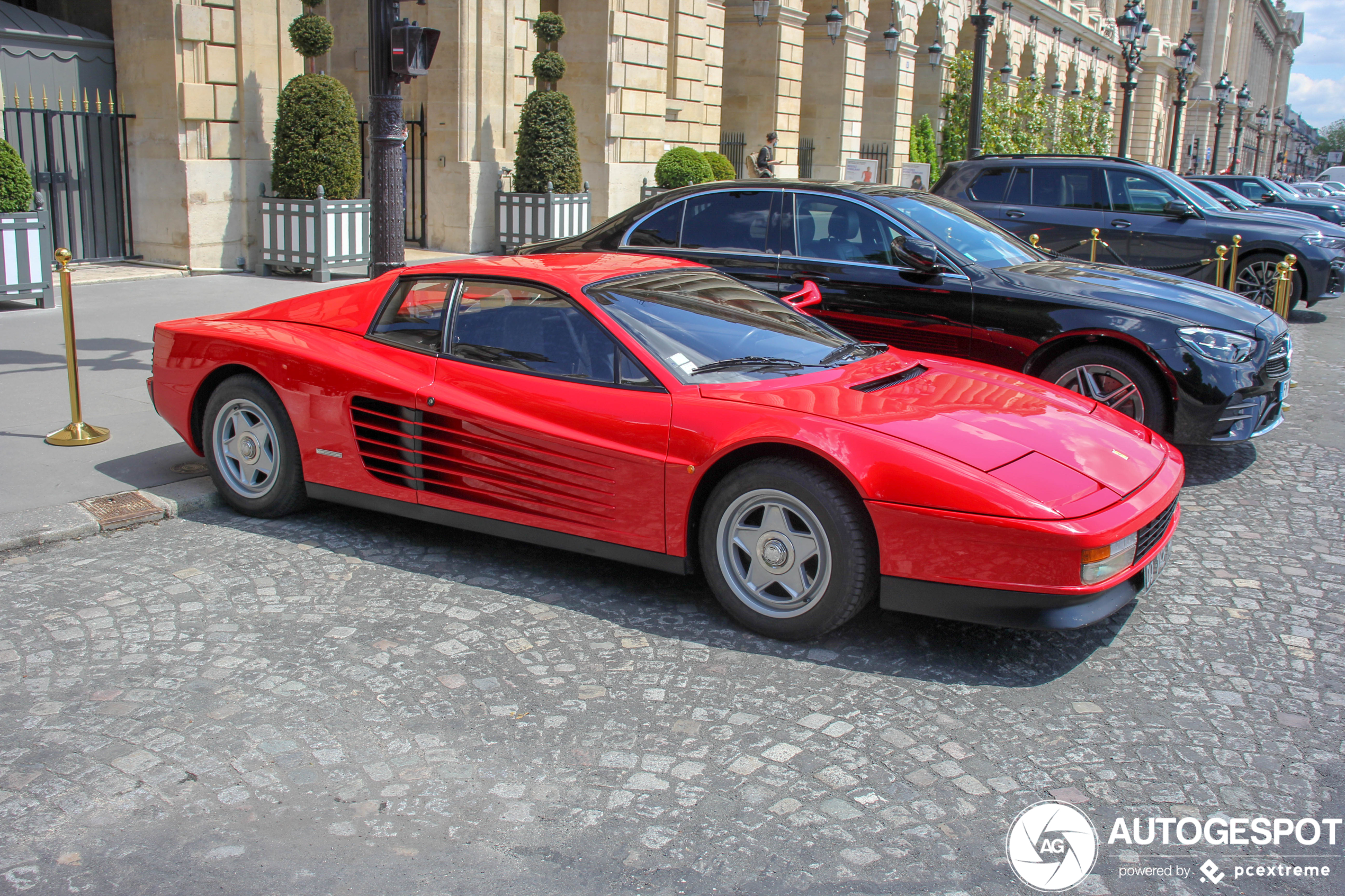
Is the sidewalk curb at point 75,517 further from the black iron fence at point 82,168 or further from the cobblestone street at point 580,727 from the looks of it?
the black iron fence at point 82,168

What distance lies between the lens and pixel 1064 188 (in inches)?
518

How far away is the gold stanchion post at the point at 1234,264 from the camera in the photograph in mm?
12461

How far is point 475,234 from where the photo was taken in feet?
58.0

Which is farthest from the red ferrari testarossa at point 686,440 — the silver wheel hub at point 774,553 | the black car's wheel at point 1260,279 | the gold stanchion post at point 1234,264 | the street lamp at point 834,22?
the street lamp at point 834,22

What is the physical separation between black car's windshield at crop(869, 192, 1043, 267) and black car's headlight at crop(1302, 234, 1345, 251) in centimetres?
745

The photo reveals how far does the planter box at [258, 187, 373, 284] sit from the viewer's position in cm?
1345

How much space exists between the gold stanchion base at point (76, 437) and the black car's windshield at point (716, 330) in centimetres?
354

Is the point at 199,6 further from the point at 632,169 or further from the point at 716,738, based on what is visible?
the point at 716,738

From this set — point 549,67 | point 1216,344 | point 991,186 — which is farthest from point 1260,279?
point 549,67

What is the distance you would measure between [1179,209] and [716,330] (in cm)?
1016

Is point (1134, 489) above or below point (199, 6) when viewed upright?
below

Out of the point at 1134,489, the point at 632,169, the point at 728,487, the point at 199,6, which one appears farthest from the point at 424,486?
the point at 632,169

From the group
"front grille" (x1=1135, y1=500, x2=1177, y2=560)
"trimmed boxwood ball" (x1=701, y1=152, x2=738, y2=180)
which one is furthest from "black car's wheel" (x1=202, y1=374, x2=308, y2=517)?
"trimmed boxwood ball" (x1=701, y1=152, x2=738, y2=180)

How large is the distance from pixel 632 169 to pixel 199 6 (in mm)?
8468
